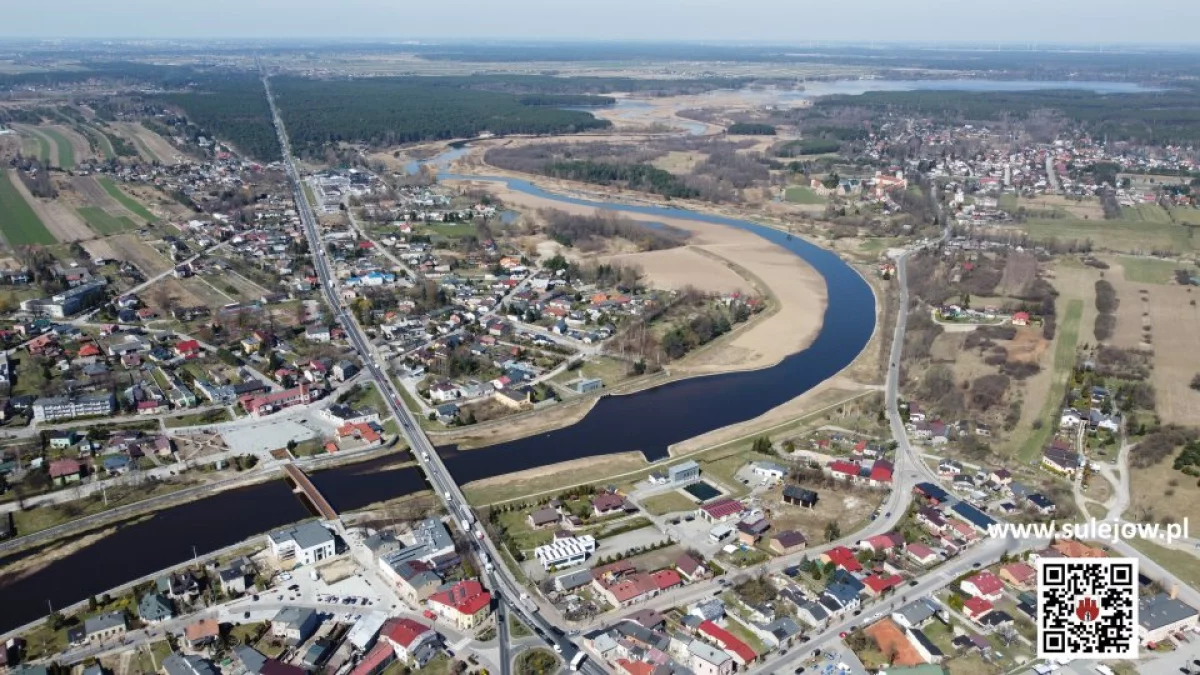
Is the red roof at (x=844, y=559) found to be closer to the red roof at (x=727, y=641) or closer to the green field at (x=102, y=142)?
the red roof at (x=727, y=641)

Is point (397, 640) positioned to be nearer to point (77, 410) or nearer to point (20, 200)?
point (77, 410)

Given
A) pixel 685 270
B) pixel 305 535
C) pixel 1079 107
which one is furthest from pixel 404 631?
pixel 1079 107

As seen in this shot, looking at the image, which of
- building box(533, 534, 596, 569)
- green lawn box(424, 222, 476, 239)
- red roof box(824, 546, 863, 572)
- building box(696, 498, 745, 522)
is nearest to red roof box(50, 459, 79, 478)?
building box(533, 534, 596, 569)

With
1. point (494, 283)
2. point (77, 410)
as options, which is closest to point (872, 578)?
point (77, 410)

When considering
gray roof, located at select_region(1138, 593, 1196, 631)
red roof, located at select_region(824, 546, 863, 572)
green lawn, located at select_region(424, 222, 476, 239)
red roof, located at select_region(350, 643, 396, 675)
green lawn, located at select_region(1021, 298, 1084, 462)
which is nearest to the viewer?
red roof, located at select_region(350, 643, 396, 675)

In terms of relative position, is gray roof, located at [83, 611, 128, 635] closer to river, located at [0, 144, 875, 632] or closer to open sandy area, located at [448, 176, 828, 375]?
river, located at [0, 144, 875, 632]

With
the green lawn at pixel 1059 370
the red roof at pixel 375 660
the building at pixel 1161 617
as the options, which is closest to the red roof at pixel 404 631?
the red roof at pixel 375 660
